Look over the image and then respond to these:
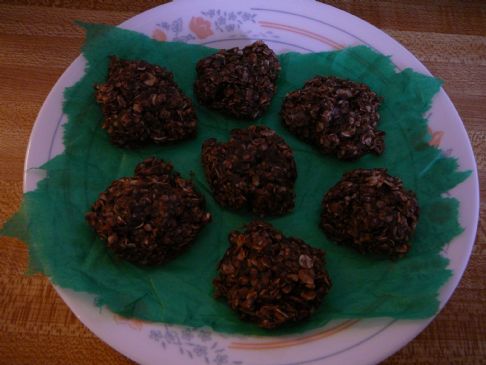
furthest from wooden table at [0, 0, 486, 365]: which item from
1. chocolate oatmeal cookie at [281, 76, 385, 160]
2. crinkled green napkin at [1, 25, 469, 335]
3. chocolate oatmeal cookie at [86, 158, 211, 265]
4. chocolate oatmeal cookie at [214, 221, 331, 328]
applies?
chocolate oatmeal cookie at [281, 76, 385, 160]

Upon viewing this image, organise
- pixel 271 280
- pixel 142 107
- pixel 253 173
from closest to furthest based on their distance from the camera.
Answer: pixel 271 280 → pixel 253 173 → pixel 142 107

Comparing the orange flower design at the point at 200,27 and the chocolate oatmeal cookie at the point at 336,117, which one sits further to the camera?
the orange flower design at the point at 200,27

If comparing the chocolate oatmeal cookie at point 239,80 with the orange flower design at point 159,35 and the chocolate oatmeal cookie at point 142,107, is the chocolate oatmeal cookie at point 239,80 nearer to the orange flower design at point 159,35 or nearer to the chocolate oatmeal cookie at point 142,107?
the chocolate oatmeal cookie at point 142,107

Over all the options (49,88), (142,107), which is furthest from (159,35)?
(49,88)

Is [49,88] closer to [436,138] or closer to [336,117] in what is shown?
[336,117]

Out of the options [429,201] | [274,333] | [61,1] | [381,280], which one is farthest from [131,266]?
[61,1]

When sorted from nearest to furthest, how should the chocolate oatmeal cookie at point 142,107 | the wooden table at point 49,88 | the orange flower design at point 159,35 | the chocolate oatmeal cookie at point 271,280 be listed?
the chocolate oatmeal cookie at point 271,280, the wooden table at point 49,88, the chocolate oatmeal cookie at point 142,107, the orange flower design at point 159,35

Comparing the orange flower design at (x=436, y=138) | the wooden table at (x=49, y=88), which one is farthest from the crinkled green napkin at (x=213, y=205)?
the wooden table at (x=49, y=88)
